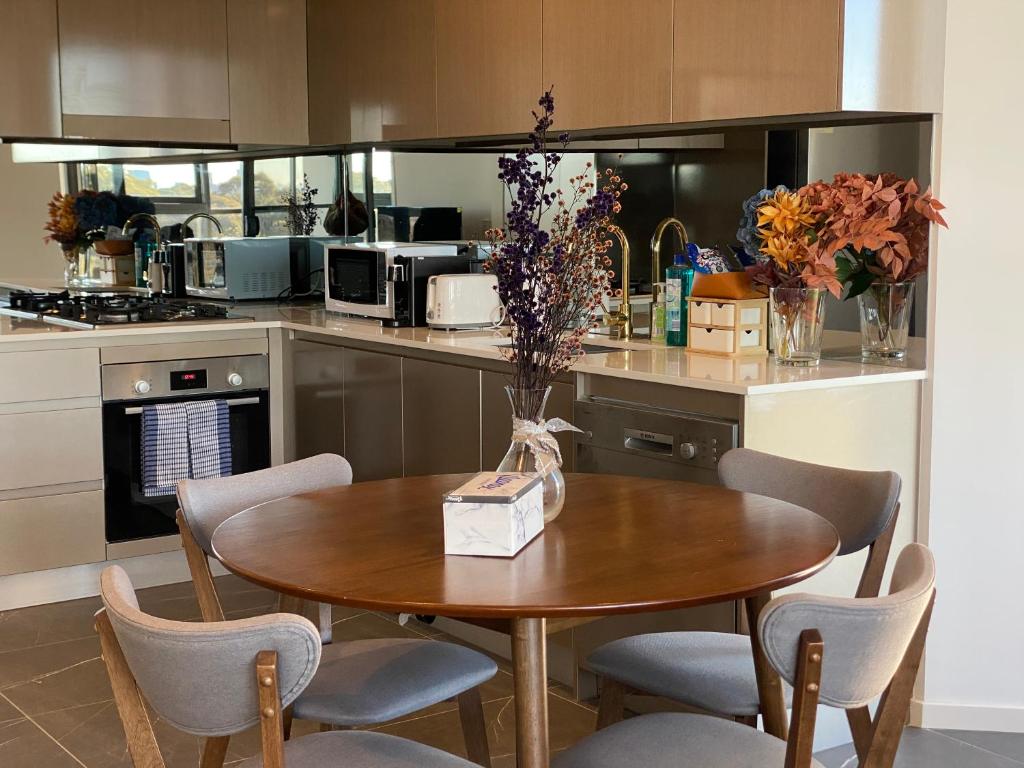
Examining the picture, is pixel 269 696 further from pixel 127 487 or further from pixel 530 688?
pixel 127 487

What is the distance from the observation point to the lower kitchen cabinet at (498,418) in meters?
3.35

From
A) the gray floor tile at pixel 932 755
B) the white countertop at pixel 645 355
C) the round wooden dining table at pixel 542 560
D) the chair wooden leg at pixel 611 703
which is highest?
the white countertop at pixel 645 355

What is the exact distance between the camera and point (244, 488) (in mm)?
2361

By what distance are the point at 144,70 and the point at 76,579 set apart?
1.93 metres

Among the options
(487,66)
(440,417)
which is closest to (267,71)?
(487,66)

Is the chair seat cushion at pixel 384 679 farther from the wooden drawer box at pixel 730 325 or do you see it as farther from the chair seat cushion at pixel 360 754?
the wooden drawer box at pixel 730 325

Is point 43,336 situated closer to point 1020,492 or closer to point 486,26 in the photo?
point 486,26

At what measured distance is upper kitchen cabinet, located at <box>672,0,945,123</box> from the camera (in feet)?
9.36

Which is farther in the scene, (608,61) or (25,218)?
(25,218)

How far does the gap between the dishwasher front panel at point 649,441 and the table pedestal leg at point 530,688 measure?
3.92ft

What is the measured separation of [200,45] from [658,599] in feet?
12.8

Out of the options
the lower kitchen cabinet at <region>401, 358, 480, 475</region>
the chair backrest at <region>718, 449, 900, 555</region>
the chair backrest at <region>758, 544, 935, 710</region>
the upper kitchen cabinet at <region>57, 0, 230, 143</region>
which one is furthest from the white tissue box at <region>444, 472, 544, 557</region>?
the upper kitchen cabinet at <region>57, 0, 230, 143</region>

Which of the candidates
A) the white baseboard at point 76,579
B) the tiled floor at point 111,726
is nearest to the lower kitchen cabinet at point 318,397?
the white baseboard at point 76,579

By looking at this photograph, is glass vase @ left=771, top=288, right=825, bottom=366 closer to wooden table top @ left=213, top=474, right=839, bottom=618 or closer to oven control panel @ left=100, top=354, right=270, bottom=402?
wooden table top @ left=213, top=474, right=839, bottom=618
